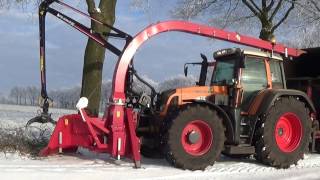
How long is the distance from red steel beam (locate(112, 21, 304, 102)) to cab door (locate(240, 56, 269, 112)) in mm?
369

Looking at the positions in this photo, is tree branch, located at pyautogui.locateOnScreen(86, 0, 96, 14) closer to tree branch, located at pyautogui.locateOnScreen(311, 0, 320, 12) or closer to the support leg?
the support leg

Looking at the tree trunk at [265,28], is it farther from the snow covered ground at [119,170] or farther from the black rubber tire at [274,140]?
the snow covered ground at [119,170]

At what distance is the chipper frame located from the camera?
9.83m

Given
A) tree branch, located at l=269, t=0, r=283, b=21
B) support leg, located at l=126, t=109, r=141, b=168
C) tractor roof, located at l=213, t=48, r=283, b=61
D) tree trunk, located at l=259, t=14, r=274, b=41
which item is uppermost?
tree branch, located at l=269, t=0, r=283, b=21

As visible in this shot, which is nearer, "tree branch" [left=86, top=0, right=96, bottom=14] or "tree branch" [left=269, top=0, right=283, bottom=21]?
"tree branch" [left=86, top=0, right=96, bottom=14]

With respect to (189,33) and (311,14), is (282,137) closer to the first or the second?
(189,33)

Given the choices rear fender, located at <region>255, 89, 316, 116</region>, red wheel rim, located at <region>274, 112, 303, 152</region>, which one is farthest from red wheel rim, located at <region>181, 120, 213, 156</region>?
red wheel rim, located at <region>274, 112, 303, 152</region>

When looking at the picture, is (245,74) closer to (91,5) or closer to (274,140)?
(274,140)

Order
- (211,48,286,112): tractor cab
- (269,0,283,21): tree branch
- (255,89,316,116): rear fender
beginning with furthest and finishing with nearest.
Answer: (269,0,283,21): tree branch < (211,48,286,112): tractor cab < (255,89,316,116): rear fender

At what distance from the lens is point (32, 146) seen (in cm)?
1148

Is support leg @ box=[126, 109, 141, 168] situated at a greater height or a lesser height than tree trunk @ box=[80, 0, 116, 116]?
lesser

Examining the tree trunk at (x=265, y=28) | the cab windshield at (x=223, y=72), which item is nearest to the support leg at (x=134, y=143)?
the cab windshield at (x=223, y=72)

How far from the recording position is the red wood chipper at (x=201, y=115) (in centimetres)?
989

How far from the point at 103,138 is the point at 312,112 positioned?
4.71 m
